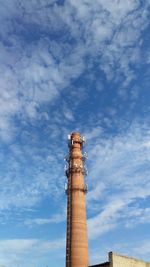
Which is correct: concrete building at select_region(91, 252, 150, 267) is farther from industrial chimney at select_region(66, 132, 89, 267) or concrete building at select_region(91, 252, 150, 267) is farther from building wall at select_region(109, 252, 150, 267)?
industrial chimney at select_region(66, 132, 89, 267)

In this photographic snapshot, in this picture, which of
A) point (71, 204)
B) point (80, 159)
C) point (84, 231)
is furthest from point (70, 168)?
point (84, 231)

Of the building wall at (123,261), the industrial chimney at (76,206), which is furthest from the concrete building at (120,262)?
the industrial chimney at (76,206)

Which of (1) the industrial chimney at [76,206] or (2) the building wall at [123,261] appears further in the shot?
(1) the industrial chimney at [76,206]

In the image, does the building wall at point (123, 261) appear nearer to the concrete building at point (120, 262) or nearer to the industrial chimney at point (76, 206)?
the concrete building at point (120, 262)

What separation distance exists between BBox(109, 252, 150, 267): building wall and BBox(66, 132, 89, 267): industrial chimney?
22.9 feet

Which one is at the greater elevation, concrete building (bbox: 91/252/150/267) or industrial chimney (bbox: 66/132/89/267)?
industrial chimney (bbox: 66/132/89/267)

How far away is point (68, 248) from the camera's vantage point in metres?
37.9

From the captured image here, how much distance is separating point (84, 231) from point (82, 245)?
1.58 metres

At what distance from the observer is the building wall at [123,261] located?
29.6 meters

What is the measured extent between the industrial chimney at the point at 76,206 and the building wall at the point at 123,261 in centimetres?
699

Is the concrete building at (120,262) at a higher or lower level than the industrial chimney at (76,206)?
lower

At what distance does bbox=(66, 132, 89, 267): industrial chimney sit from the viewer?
37438 millimetres

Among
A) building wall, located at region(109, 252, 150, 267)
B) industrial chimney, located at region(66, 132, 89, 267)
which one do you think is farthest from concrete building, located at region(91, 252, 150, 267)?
industrial chimney, located at region(66, 132, 89, 267)

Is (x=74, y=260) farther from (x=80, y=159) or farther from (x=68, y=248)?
(x=80, y=159)
